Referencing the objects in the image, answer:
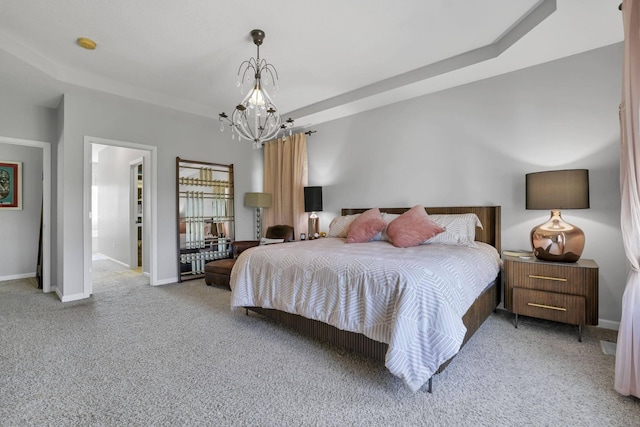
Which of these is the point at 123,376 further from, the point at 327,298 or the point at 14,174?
the point at 14,174

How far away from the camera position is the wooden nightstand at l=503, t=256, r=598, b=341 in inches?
87.2

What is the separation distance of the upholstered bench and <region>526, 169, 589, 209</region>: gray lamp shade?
3.19m

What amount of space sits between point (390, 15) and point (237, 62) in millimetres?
1692

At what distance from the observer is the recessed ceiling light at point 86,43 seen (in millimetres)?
2664

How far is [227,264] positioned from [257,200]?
141 centimetres

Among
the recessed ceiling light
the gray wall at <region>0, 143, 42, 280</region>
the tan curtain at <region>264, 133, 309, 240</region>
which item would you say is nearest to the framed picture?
the gray wall at <region>0, 143, 42, 280</region>

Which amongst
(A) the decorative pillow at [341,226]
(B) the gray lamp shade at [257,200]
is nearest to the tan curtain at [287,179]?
(B) the gray lamp shade at [257,200]

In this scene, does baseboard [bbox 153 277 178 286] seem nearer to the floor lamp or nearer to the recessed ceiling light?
the floor lamp

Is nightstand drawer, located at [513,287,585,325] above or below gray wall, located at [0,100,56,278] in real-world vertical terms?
below

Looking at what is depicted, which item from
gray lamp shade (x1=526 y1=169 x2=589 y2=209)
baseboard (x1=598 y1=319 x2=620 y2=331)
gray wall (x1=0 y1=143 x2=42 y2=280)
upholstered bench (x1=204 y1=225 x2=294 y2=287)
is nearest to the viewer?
gray lamp shade (x1=526 y1=169 x2=589 y2=209)

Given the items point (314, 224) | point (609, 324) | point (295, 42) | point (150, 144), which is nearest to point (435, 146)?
point (295, 42)

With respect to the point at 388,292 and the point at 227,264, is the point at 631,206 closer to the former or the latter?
the point at 388,292

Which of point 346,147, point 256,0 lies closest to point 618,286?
point 346,147

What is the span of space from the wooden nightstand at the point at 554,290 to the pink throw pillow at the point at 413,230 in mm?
704
